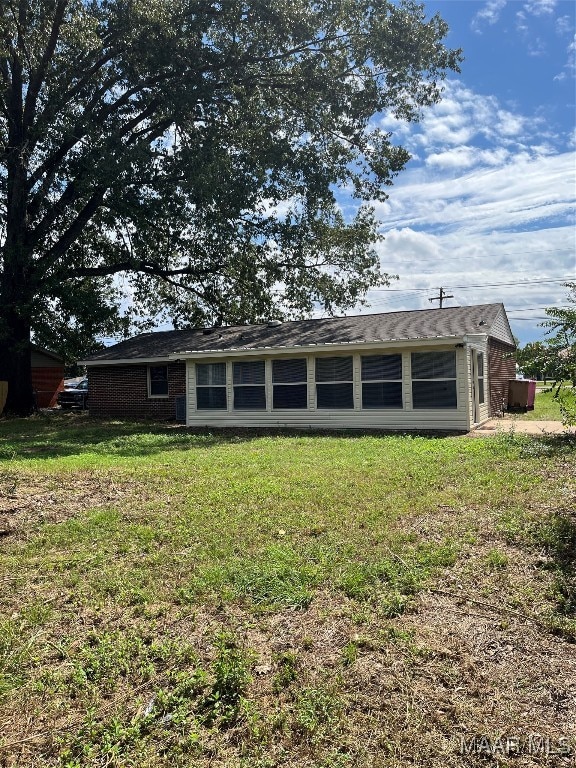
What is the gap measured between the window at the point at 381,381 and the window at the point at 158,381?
8.14 meters

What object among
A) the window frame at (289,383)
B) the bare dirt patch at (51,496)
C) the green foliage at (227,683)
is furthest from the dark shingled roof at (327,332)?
the green foliage at (227,683)

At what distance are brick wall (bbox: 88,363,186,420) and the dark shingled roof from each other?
649 millimetres

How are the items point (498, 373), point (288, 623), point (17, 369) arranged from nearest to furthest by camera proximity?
1. point (288, 623)
2. point (498, 373)
3. point (17, 369)

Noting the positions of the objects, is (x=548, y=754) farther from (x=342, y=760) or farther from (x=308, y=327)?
(x=308, y=327)

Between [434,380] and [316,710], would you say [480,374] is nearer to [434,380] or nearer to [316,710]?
[434,380]

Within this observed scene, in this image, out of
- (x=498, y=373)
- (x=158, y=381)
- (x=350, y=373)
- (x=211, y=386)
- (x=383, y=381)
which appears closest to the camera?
(x=383, y=381)

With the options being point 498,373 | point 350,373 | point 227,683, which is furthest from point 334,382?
point 227,683

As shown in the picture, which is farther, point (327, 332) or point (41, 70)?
point (41, 70)

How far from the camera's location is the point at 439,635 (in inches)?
132

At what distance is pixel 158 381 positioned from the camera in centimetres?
1914

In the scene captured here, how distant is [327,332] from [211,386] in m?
3.84

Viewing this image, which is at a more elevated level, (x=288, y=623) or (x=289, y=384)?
(x=289, y=384)

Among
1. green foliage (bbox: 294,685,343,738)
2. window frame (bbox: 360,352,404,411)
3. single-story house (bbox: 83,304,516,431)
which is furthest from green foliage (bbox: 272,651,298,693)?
window frame (bbox: 360,352,404,411)

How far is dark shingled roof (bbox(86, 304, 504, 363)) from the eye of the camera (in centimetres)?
1370
